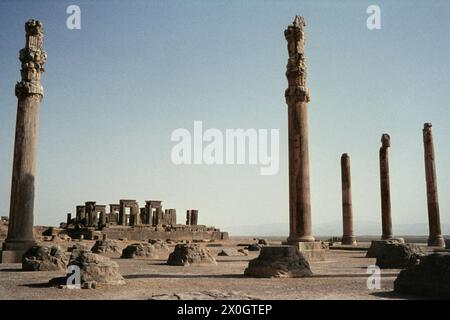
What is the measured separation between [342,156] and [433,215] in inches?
244

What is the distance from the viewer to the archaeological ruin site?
7.11 meters

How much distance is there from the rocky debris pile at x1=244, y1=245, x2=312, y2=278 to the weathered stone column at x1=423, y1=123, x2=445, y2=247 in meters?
17.7

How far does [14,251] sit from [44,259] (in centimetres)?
360

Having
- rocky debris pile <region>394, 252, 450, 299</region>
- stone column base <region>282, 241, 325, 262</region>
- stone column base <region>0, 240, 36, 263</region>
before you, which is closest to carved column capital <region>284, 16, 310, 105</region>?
stone column base <region>282, 241, 325, 262</region>

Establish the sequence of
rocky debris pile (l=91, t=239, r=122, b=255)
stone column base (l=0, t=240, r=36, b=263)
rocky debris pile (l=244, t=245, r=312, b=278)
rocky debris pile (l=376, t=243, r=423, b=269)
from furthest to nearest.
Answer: rocky debris pile (l=91, t=239, r=122, b=255)
stone column base (l=0, t=240, r=36, b=263)
rocky debris pile (l=376, t=243, r=423, b=269)
rocky debris pile (l=244, t=245, r=312, b=278)

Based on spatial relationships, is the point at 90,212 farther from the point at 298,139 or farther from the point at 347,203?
the point at 298,139

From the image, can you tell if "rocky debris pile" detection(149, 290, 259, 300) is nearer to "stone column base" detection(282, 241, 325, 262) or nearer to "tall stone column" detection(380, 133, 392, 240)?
"stone column base" detection(282, 241, 325, 262)

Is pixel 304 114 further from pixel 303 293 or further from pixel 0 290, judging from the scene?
pixel 0 290

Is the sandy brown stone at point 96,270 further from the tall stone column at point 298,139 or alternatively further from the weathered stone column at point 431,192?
the weathered stone column at point 431,192

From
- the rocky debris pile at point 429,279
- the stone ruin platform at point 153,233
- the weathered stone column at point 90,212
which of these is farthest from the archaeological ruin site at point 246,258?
the weathered stone column at point 90,212

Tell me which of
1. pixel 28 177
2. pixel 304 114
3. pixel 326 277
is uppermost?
pixel 304 114

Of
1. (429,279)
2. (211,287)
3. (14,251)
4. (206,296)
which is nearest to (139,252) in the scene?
(14,251)
